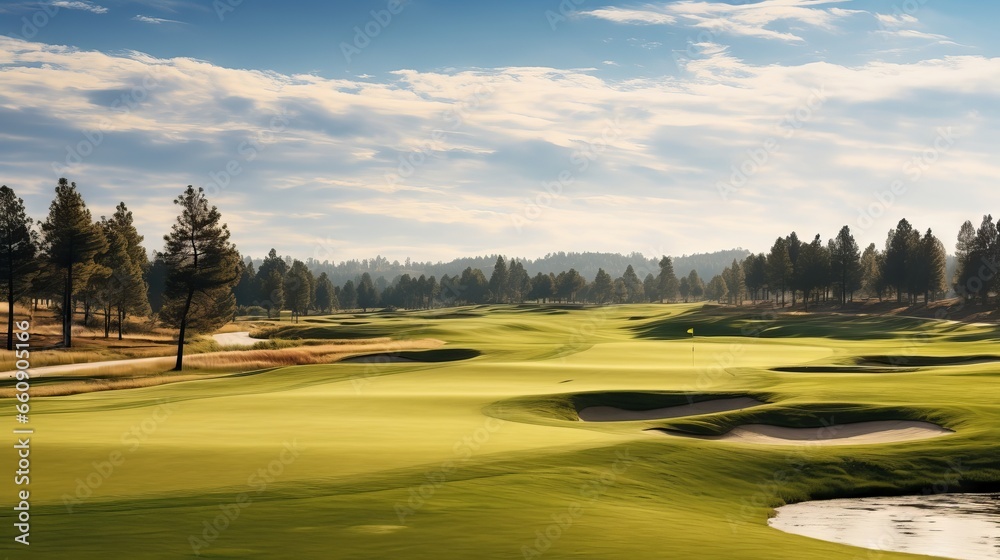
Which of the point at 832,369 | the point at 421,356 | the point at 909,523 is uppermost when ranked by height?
the point at 832,369

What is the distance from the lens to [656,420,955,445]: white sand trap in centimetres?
2575

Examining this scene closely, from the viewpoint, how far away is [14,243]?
63.2 m

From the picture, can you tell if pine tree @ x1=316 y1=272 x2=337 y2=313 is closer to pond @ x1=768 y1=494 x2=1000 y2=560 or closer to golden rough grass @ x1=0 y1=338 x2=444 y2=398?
golden rough grass @ x1=0 y1=338 x2=444 y2=398

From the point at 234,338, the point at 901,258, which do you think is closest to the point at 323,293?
the point at 234,338

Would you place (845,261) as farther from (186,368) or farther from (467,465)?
(467,465)

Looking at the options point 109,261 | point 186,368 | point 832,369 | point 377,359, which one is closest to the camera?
point 832,369

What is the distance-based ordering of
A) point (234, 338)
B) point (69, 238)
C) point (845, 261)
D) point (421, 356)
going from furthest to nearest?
point (845, 261) < point (234, 338) < point (69, 238) < point (421, 356)

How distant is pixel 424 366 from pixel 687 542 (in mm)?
39106

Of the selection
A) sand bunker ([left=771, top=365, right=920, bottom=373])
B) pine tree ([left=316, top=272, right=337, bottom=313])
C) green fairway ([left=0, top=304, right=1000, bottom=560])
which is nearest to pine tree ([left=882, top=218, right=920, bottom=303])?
sand bunker ([left=771, top=365, right=920, bottom=373])

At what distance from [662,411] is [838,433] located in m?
7.73

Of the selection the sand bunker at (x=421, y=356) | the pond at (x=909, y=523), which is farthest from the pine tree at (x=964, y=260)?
the pond at (x=909, y=523)

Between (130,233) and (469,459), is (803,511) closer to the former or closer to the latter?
(469,459)

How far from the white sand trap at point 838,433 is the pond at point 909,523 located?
616 cm

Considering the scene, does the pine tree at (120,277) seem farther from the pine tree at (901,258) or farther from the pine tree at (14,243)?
the pine tree at (901,258)
